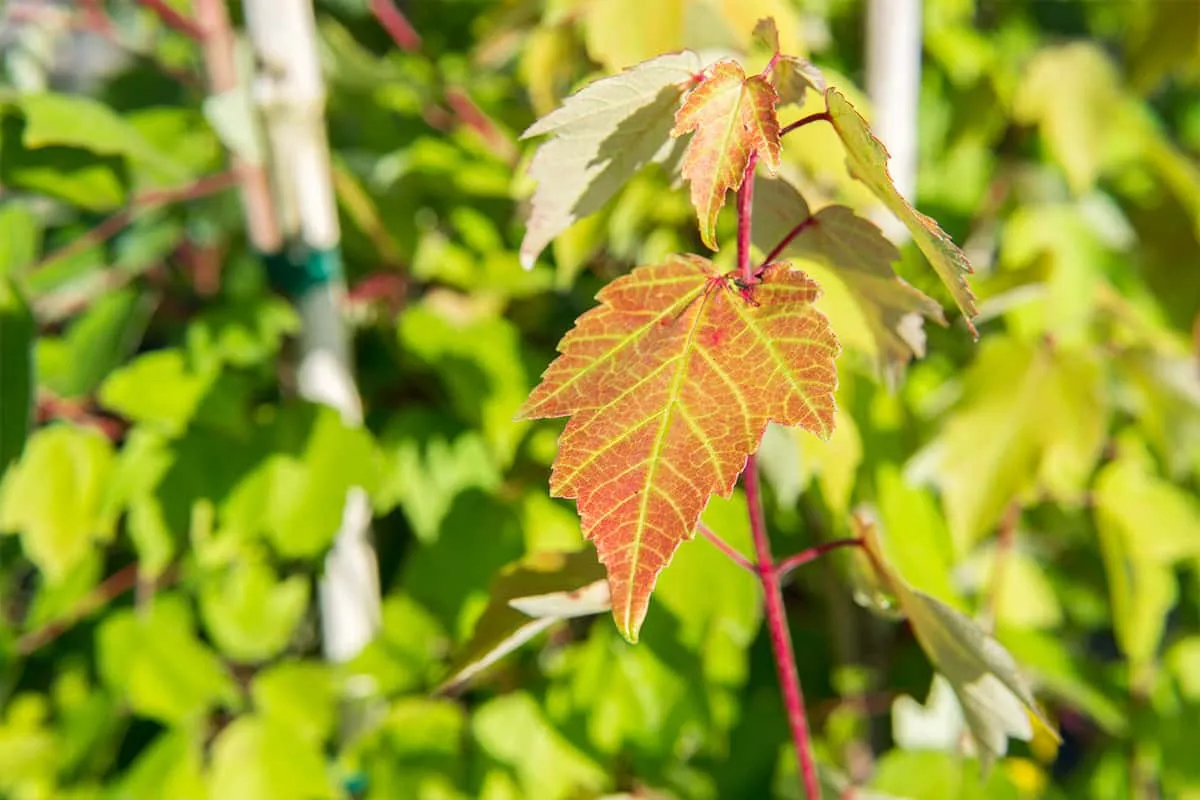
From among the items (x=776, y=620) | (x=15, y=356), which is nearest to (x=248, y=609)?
(x=15, y=356)

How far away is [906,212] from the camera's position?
43cm

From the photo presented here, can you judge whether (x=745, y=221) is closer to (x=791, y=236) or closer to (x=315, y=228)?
(x=791, y=236)

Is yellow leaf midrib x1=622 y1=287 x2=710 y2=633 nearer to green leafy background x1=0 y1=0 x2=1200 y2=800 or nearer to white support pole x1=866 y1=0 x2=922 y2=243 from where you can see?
green leafy background x1=0 y1=0 x2=1200 y2=800

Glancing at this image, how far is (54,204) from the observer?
119 cm

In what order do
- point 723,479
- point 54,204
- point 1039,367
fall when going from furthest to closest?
point 54,204 < point 1039,367 < point 723,479

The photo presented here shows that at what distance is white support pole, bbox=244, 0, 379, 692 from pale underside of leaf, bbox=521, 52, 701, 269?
0.45m

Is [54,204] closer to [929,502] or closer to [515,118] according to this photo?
[515,118]

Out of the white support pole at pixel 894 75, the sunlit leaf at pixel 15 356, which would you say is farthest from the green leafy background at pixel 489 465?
the white support pole at pixel 894 75

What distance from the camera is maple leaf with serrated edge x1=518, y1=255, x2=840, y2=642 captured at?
0.42 meters

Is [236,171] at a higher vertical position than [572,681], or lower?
higher

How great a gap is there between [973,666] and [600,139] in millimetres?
333

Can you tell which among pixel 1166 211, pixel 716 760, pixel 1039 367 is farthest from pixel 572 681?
pixel 1166 211

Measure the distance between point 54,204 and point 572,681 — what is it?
0.80 m

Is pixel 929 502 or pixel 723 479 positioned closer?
pixel 723 479
